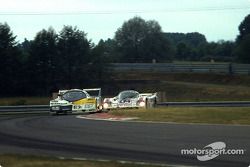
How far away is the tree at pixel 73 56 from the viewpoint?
5606 cm

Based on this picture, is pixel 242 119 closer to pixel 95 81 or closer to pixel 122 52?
pixel 95 81

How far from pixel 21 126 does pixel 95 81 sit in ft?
114

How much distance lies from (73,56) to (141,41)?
51.6 metres

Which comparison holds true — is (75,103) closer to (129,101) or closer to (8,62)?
(129,101)

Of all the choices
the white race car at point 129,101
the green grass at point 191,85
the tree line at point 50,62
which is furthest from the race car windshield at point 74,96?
the tree line at point 50,62

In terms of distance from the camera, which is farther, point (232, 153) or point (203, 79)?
point (203, 79)

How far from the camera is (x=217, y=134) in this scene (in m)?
16.6

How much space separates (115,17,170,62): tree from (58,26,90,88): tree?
40.6 m

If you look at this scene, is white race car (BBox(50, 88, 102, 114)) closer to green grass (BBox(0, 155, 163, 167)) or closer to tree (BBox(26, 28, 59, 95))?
green grass (BBox(0, 155, 163, 167))

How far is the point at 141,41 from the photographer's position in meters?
108

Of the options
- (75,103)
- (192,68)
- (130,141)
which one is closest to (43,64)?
A: (192,68)

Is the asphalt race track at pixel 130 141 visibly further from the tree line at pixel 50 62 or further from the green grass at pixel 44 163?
the tree line at pixel 50 62

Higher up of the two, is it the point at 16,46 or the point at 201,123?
the point at 16,46

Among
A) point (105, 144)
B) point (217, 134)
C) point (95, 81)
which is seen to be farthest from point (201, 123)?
point (95, 81)
